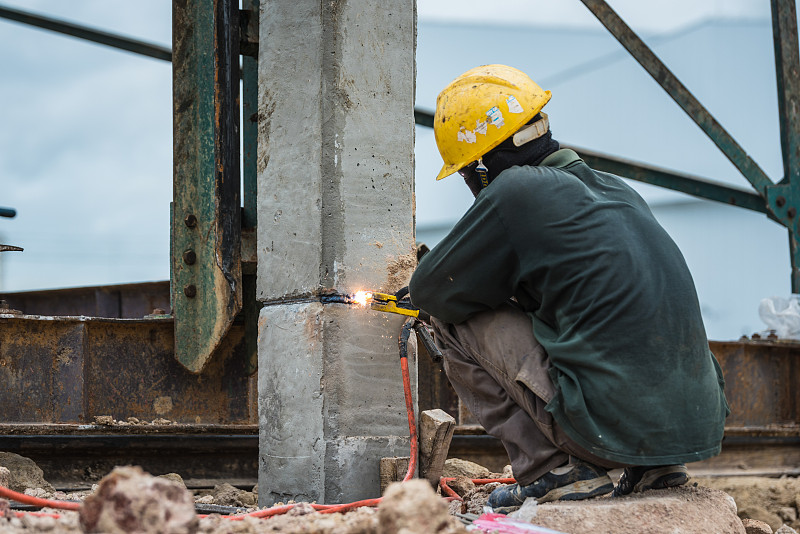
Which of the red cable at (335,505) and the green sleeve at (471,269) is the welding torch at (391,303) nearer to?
the red cable at (335,505)

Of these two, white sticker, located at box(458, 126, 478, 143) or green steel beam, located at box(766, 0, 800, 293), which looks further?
green steel beam, located at box(766, 0, 800, 293)

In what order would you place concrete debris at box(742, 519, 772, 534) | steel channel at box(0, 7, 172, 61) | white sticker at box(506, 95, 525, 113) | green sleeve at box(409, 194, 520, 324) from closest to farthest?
green sleeve at box(409, 194, 520, 324), white sticker at box(506, 95, 525, 113), concrete debris at box(742, 519, 772, 534), steel channel at box(0, 7, 172, 61)

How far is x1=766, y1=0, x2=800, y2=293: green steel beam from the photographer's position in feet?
23.1

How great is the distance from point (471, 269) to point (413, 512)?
1125 millimetres

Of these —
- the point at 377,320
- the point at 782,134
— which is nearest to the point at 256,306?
the point at 377,320

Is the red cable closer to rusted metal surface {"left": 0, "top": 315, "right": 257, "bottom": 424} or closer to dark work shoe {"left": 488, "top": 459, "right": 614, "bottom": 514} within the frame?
dark work shoe {"left": 488, "top": 459, "right": 614, "bottom": 514}

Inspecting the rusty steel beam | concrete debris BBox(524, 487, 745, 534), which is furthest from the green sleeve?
the rusty steel beam

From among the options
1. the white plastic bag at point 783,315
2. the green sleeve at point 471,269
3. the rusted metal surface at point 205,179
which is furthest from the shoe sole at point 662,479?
the white plastic bag at point 783,315

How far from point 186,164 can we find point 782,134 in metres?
5.29

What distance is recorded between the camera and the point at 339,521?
242 cm

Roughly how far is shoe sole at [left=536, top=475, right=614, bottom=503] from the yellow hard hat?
4.15ft

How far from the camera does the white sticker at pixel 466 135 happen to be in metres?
3.20

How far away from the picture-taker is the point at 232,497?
4086 mm

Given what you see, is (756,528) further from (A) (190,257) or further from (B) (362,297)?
(A) (190,257)
